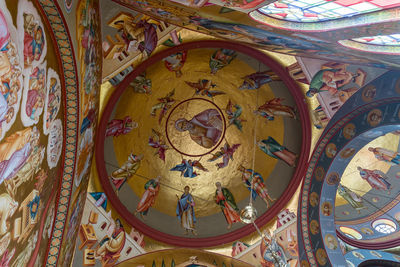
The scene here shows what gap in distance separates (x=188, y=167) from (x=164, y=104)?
2248 millimetres

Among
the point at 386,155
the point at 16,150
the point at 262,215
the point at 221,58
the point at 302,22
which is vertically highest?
the point at 221,58

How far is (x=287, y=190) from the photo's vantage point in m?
11.1

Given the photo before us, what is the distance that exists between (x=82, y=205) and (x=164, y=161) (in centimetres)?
318

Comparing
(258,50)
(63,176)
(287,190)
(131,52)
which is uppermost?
(258,50)

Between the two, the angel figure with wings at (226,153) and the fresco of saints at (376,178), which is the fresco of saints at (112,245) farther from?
the fresco of saints at (376,178)

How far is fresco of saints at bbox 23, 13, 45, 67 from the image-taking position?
520cm

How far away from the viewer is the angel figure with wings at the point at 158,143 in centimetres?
1189

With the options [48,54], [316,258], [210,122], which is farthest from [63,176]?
[316,258]

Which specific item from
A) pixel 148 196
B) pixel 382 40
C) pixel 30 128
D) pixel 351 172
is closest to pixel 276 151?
pixel 351 172

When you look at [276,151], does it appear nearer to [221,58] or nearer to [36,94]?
[221,58]

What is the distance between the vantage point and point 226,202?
12.1 m

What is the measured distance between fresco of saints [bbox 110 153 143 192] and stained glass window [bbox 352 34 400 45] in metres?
7.54

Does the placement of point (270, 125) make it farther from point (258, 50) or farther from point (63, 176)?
point (63, 176)

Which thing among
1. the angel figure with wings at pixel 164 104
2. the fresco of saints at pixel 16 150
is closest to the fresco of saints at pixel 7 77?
the fresco of saints at pixel 16 150
